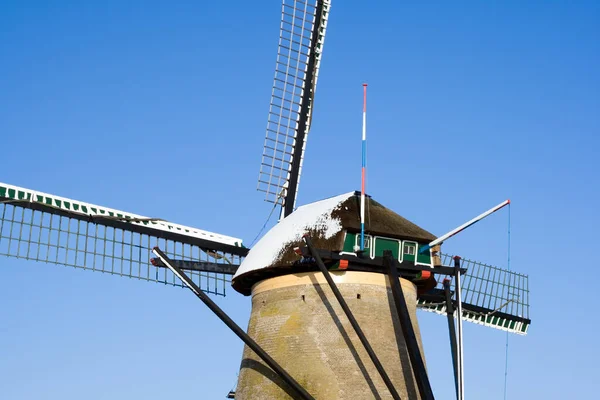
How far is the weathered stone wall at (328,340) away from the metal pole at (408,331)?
0.44m

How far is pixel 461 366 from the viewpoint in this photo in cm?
1806

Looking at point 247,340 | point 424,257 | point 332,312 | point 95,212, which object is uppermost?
point 95,212

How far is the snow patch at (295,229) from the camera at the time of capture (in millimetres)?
18188

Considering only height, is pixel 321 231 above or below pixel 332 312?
above

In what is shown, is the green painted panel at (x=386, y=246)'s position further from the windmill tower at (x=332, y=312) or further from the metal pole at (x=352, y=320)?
the metal pole at (x=352, y=320)

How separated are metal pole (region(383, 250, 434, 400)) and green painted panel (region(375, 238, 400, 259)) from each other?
0.99 ft

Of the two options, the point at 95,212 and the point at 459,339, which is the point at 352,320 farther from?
the point at 95,212

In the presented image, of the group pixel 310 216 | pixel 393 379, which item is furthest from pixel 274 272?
pixel 393 379

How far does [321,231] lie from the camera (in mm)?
18062

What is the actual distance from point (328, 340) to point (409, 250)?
225cm

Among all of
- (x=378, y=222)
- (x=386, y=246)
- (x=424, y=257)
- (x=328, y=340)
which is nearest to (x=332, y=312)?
(x=328, y=340)

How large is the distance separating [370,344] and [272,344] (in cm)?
175

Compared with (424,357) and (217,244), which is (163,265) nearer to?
(217,244)

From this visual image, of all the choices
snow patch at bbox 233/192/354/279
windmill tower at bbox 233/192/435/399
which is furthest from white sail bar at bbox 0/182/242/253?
windmill tower at bbox 233/192/435/399
